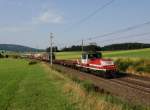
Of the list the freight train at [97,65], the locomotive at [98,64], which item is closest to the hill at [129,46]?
the freight train at [97,65]

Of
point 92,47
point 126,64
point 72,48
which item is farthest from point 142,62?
point 72,48

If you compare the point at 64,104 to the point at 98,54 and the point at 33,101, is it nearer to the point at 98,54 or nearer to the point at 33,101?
the point at 33,101

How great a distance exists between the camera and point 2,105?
16953 millimetres

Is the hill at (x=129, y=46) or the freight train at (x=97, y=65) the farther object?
the hill at (x=129, y=46)

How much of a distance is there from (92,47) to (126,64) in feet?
37.4

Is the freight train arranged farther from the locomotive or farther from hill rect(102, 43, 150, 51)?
hill rect(102, 43, 150, 51)

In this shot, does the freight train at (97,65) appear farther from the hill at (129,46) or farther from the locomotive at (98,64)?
the hill at (129,46)

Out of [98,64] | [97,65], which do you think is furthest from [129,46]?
[98,64]

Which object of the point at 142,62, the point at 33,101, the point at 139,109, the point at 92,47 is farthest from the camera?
the point at 92,47

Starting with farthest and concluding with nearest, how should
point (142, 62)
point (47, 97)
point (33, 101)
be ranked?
1. point (142, 62)
2. point (47, 97)
3. point (33, 101)

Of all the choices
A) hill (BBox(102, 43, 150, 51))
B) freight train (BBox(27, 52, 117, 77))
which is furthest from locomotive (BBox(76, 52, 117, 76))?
hill (BBox(102, 43, 150, 51))

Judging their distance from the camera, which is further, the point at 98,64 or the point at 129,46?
the point at 129,46

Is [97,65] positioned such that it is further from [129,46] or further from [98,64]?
[129,46]

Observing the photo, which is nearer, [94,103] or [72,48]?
[94,103]
